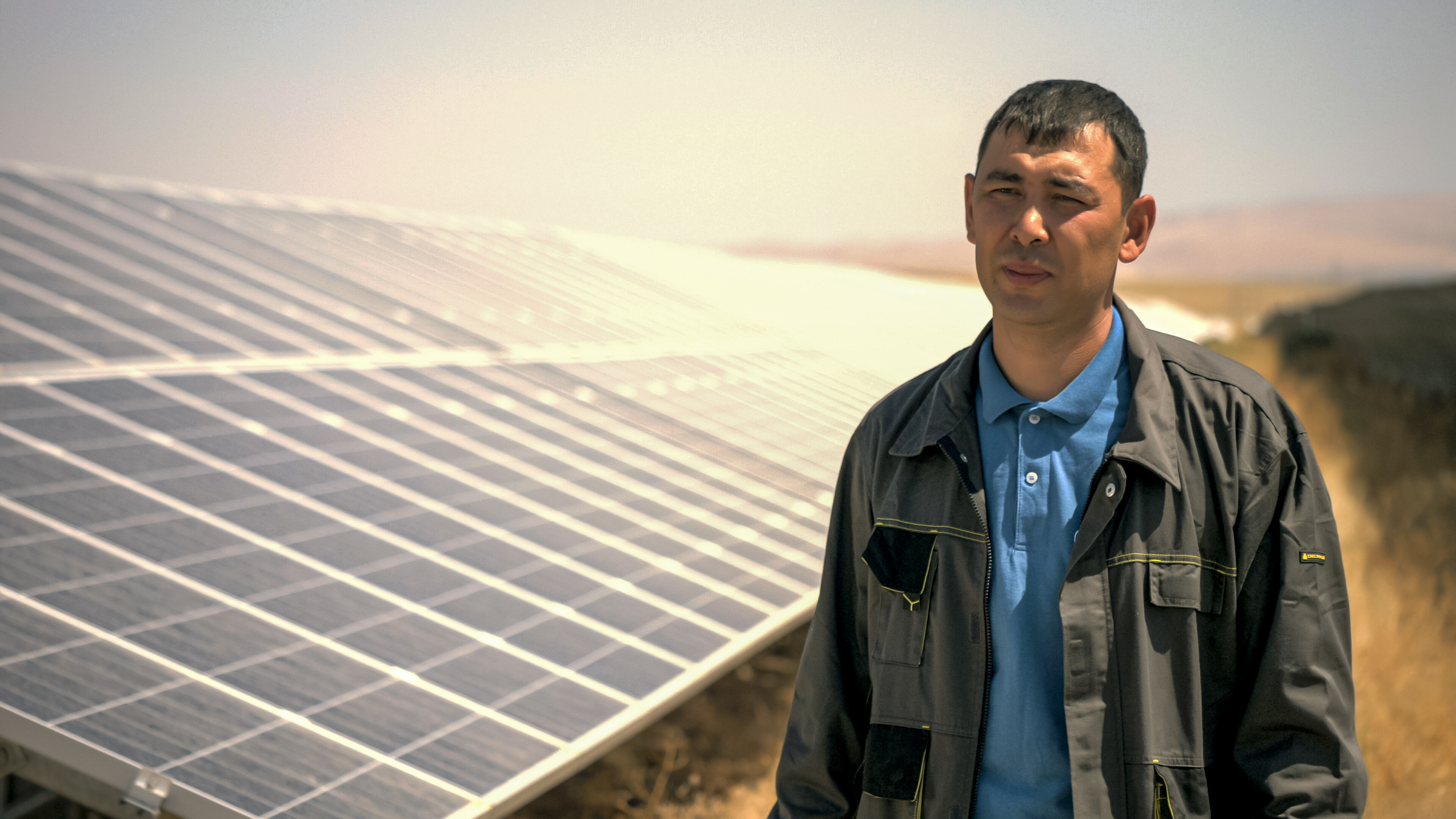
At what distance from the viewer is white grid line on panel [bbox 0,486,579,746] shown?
4.04 metres

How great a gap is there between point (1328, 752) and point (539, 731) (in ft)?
→ 9.12

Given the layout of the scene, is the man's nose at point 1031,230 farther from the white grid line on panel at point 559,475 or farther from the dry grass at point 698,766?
the dry grass at point 698,766

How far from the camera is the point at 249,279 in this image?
8062 millimetres

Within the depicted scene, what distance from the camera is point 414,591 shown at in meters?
4.65

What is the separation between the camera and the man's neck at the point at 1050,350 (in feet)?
6.93

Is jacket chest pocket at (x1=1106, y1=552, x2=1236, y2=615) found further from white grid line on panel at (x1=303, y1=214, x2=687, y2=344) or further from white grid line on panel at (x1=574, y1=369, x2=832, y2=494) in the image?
white grid line on panel at (x1=303, y1=214, x2=687, y2=344)

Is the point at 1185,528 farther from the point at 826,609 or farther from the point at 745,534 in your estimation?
the point at 745,534

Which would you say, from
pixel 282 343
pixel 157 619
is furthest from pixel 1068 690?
pixel 282 343

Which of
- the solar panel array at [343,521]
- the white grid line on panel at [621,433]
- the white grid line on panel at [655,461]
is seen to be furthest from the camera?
the white grid line on panel at [621,433]

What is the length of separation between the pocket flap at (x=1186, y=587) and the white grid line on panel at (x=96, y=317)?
18.5 ft

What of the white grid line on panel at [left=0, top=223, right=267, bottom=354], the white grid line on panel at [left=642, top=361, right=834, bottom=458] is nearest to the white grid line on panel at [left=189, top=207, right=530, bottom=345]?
the white grid line on panel at [left=642, top=361, right=834, bottom=458]

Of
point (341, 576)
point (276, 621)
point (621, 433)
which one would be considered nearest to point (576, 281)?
point (621, 433)

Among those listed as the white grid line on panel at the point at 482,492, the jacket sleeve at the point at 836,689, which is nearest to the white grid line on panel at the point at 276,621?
the white grid line on panel at the point at 482,492

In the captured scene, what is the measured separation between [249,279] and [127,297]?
4.60 feet
